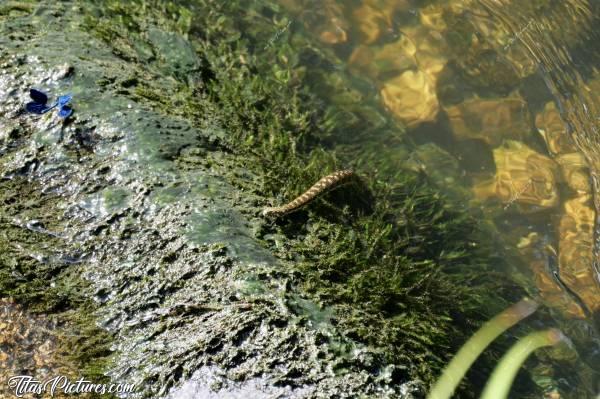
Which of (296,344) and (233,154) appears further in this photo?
(233,154)

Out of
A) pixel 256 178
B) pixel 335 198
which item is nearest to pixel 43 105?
pixel 256 178

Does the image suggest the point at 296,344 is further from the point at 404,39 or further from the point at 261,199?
the point at 404,39

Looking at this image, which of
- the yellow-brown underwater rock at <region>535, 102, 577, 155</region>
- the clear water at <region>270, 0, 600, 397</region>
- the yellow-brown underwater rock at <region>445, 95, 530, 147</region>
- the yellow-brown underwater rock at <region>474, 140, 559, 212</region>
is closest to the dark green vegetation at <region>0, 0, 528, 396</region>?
the clear water at <region>270, 0, 600, 397</region>

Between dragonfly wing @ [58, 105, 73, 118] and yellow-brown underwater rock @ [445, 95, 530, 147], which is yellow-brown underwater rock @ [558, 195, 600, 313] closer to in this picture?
yellow-brown underwater rock @ [445, 95, 530, 147]

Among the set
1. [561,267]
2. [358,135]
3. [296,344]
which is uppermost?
[296,344]

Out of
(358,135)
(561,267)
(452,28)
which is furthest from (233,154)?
(452,28)

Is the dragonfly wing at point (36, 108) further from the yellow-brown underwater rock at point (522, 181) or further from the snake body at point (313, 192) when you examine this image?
the yellow-brown underwater rock at point (522, 181)

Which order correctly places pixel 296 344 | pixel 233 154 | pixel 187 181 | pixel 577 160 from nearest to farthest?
pixel 296 344 < pixel 187 181 < pixel 233 154 < pixel 577 160
